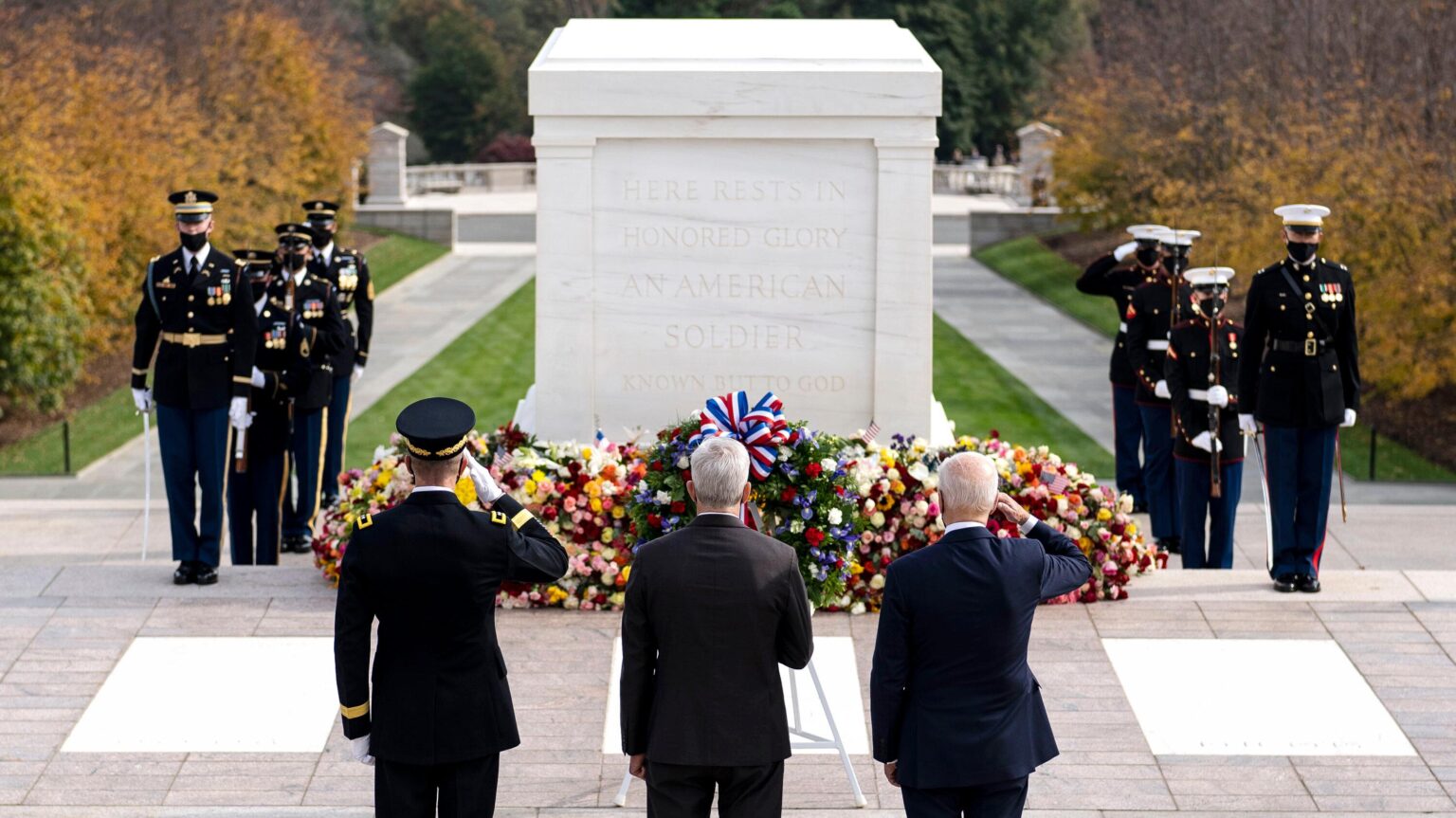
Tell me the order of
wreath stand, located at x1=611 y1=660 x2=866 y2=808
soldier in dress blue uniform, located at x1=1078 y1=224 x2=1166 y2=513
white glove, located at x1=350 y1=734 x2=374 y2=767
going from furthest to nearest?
soldier in dress blue uniform, located at x1=1078 y1=224 x2=1166 y2=513 → wreath stand, located at x1=611 y1=660 x2=866 y2=808 → white glove, located at x1=350 y1=734 x2=374 y2=767

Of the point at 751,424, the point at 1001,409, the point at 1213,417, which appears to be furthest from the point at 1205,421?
the point at 1001,409

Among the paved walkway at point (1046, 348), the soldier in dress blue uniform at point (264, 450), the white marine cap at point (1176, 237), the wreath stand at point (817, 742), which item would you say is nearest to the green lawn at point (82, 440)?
the soldier in dress blue uniform at point (264, 450)

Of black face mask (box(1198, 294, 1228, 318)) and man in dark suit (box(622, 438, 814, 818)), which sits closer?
man in dark suit (box(622, 438, 814, 818))

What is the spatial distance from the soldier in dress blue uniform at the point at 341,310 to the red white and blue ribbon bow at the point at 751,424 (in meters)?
4.44

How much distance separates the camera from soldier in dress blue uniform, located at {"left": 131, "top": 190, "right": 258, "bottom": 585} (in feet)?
28.3

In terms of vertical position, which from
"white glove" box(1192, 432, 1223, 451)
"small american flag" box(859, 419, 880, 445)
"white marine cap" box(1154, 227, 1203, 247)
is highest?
"white marine cap" box(1154, 227, 1203, 247)

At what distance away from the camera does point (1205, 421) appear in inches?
384

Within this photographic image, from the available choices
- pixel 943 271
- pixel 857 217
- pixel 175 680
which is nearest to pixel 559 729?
pixel 175 680

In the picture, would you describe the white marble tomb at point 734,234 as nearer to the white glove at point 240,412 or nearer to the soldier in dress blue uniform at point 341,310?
the white glove at point 240,412

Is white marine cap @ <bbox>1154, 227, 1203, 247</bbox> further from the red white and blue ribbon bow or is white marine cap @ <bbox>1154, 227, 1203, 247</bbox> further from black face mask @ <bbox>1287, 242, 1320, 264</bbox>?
the red white and blue ribbon bow

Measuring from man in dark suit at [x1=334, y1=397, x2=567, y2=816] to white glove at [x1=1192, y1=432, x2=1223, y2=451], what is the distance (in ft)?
17.3

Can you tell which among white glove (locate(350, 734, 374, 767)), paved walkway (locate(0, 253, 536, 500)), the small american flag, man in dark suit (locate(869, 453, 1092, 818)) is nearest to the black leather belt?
the small american flag

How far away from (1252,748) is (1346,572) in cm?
240

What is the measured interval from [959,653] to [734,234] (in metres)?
4.38
